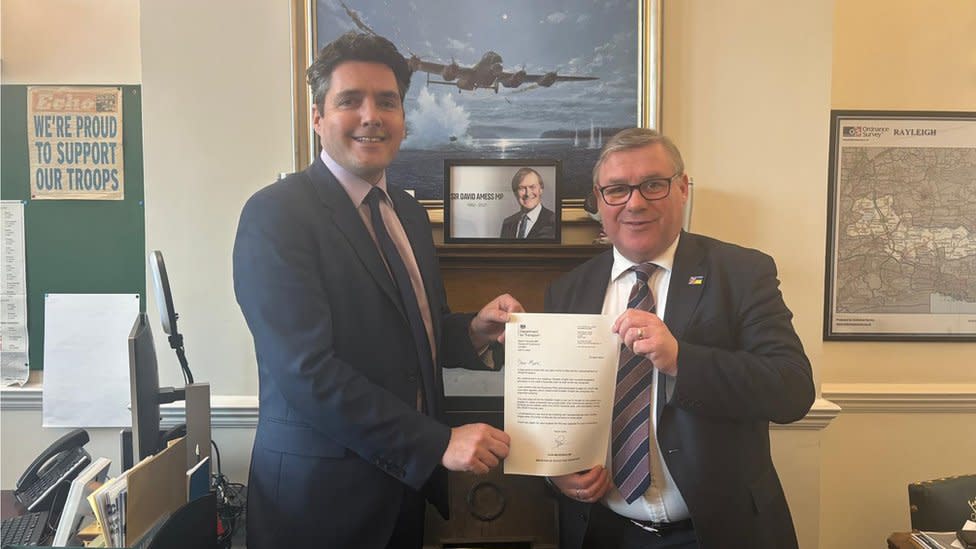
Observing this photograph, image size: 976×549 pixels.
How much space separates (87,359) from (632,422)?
2.24 m

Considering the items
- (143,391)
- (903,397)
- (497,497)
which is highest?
(143,391)

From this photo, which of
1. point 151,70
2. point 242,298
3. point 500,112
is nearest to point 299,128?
point 151,70

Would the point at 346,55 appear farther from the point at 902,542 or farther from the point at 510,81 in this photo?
the point at 902,542

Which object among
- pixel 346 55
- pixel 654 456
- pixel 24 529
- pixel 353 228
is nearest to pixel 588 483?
pixel 654 456

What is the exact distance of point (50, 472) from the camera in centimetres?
173

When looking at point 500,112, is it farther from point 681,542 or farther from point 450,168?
point 681,542

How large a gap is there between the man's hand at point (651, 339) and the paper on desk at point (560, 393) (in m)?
0.05

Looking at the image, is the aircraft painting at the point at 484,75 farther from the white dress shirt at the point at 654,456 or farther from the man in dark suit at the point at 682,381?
the white dress shirt at the point at 654,456

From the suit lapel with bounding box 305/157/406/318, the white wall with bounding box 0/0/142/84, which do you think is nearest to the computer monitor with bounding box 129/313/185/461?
the suit lapel with bounding box 305/157/406/318

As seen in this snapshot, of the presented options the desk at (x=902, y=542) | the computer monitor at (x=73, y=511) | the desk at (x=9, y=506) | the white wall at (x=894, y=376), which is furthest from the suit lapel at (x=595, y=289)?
the desk at (x=9, y=506)

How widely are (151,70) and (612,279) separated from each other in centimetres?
175

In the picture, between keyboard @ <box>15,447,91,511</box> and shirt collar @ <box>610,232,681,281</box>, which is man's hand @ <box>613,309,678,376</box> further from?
keyboard @ <box>15,447,91,511</box>

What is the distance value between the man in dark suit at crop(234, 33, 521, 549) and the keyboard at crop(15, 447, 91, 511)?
2.60 ft

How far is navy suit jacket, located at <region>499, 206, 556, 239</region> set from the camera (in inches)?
76.6
